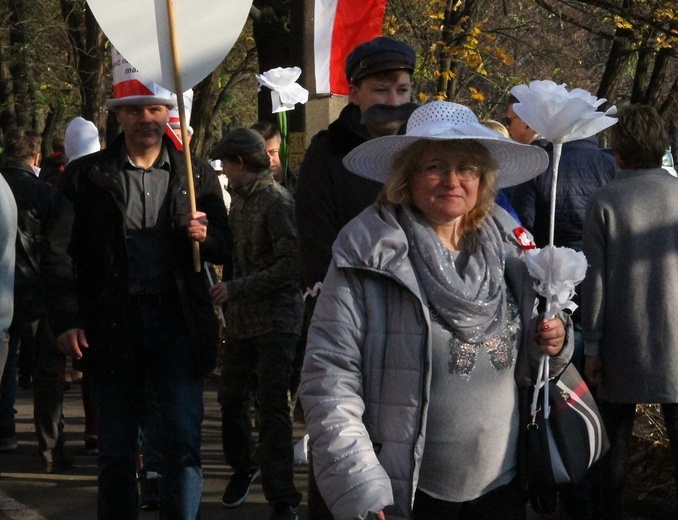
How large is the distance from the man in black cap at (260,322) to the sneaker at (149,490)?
1.18 ft

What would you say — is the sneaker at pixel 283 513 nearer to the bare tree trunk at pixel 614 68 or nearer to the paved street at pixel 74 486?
the paved street at pixel 74 486

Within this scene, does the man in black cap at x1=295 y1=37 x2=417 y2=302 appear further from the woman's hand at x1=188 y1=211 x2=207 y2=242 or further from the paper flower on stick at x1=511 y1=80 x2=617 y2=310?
the paper flower on stick at x1=511 y1=80 x2=617 y2=310

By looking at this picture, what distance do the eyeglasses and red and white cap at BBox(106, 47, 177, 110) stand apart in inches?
73.9

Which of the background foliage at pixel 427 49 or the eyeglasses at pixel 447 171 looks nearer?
the eyeglasses at pixel 447 171

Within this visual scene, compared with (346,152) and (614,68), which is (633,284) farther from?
(614,68)

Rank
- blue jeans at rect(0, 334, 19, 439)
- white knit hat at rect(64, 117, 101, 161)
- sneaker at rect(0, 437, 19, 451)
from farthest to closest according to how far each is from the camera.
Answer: white knit hat at rect(64, 117, 101, 161), blue jeans at rect(0, 334, 19, 439), sneaker at rect(0, 437, 19, 451)

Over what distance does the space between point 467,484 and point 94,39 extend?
18.4 metres

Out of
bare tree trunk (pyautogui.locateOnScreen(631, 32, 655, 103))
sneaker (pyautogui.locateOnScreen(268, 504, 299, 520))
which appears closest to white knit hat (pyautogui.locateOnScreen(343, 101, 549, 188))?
sneaker (pyautogui.locateOnScreen(268, 504, 299, 520))

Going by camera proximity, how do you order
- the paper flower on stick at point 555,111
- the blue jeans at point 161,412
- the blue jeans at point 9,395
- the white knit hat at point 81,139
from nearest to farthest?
the paper flower on stick at point 555,111
the blue jeans at point 161,412
the blue jeans at point 9,395
the white knit hat at point 81,139

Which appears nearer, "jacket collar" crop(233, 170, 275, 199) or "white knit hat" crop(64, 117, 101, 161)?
"jacket collar" crop(233, 170, 275, 199)

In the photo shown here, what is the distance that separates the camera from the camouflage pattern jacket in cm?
625

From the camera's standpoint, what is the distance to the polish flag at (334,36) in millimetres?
8320

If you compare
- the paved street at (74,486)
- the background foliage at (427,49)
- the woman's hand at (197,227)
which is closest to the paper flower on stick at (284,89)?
the background foliage at (427,49)

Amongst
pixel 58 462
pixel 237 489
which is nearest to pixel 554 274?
pixel 237 489
